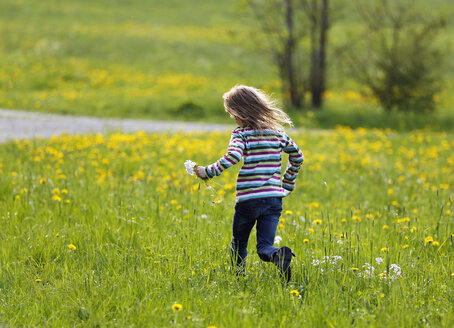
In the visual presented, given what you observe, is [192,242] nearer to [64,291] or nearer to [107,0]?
[64,291]

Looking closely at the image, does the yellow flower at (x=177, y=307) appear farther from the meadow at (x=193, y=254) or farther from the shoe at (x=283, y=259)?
the shoe at (x=283, y=259)

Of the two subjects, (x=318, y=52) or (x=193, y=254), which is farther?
(x=318, y=52)

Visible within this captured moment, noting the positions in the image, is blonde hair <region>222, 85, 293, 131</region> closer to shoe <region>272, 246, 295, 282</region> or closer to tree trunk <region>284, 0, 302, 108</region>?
shoe <region>272, 246, 295, 282</region>

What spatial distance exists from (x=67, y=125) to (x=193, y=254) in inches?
325

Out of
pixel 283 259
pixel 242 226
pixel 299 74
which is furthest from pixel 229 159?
pixel 299 74

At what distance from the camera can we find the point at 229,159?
302 cm

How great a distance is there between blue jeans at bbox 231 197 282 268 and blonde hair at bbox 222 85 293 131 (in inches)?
19.7

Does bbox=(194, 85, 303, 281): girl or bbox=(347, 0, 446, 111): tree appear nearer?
bbox=(194, 85, 303, 281): girl

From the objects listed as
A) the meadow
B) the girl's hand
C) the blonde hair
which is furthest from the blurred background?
the girl's hand

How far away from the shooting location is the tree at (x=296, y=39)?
44.3 ft

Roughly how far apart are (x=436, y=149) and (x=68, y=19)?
2326 centimetres

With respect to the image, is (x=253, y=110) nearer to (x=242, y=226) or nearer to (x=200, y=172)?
(x=200, y=172)

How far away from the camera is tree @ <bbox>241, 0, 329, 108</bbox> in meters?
13.5

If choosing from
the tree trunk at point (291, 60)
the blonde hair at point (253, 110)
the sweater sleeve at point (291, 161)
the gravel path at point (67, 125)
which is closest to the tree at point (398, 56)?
the tree trunk at point (291, 60)
